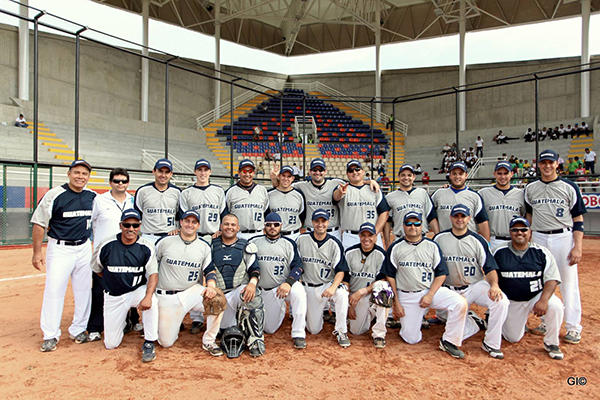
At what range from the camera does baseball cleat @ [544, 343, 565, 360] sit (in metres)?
4.08

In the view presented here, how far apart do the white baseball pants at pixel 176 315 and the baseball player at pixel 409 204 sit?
3.01m

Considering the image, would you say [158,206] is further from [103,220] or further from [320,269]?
[320,269]

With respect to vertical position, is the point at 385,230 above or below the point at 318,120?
below

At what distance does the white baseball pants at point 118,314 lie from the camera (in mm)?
4270

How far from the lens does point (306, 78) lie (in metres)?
34.4

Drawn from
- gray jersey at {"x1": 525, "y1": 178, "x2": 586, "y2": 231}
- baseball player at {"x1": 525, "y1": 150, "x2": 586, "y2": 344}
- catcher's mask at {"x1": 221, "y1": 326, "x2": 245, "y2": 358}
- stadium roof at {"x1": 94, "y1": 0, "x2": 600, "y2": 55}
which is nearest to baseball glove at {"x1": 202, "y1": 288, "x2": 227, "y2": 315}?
catcher's mask at {"x1": 221, "y1": 326, "x2": 245, "y2": 358}

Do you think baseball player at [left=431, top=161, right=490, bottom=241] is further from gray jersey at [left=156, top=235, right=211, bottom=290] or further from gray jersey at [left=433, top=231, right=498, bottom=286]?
gray jersey at [left=156, top=235, right=211, bottom=290]

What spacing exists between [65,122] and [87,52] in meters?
5.53

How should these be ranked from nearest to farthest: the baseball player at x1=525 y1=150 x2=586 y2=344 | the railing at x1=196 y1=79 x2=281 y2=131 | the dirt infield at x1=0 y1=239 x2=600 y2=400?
the dirt infield at x1=0 y1=239 x2=600 y2=400 → the baseball player at x1=525 y1=150 x2=586 y2=344 → the railing at x1=196 y1=79 x2=281 y2=131

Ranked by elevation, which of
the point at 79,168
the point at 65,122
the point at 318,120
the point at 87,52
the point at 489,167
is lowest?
the point at 79,168

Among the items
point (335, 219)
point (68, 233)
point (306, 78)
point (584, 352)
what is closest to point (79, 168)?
point (68, 233)

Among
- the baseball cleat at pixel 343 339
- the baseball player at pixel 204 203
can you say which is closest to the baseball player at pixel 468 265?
the baseball cleat at pixel 343 339

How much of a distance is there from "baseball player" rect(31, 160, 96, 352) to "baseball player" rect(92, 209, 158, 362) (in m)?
0.38

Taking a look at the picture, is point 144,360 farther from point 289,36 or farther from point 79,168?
point 289,36
